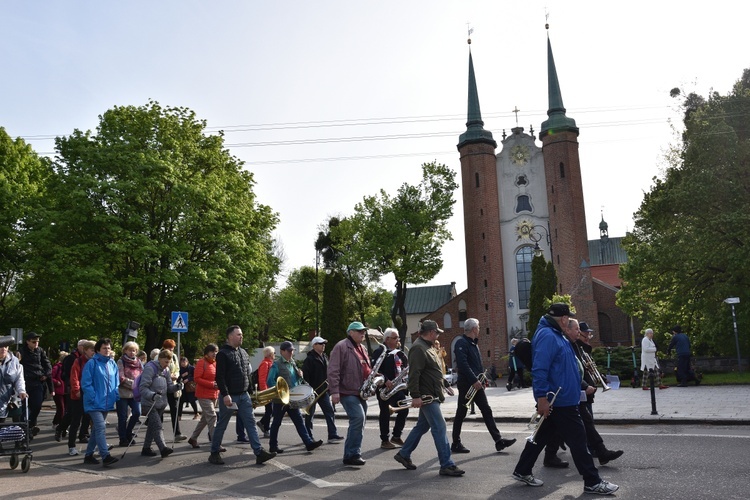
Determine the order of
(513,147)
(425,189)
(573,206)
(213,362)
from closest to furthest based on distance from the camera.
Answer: (213,362), (425,189), (573,206), (513,147)

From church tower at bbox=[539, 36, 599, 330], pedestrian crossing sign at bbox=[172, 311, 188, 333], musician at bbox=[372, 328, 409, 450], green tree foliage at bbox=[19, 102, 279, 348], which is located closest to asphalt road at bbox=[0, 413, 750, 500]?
musician at bbox=[372, 328, 409, 450]

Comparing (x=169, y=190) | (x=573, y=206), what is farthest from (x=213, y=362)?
(x=573, y=206)

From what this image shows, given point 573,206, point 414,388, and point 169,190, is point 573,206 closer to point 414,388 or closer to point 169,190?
point 169,190

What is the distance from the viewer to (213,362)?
455 inches

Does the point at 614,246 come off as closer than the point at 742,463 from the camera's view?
No

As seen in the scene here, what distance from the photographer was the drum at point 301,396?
10.4 meters

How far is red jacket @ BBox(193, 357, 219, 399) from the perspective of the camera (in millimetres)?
11211

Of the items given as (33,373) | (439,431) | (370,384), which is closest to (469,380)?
(370,384)

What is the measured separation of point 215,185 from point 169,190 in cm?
188

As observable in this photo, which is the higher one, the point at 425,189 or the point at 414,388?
the point at 425,189

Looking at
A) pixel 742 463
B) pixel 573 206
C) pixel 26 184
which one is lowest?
pixel 742 463

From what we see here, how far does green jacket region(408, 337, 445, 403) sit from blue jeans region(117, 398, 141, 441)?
5.66m

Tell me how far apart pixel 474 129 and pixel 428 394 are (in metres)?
50.0

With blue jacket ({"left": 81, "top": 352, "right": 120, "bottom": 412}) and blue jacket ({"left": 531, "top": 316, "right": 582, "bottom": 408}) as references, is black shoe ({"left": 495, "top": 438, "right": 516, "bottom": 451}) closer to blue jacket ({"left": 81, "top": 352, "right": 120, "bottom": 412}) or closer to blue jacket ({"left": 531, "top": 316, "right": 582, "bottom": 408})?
blue jacket ({"left": 531, "top": 316, "right": 582, "bottom": 408})
